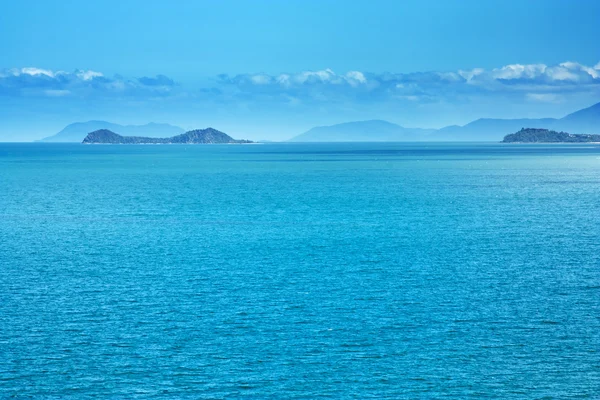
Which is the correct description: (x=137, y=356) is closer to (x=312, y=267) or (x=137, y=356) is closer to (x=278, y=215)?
(x=312, y=267)

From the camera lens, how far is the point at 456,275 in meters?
57.4

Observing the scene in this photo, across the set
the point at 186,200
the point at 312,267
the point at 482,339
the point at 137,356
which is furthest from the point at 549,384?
the point at 186,200

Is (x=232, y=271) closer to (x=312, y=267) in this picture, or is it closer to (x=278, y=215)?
(x=312, y=267)

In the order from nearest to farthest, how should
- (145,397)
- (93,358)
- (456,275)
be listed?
(145,397), (93,358), (456,275)

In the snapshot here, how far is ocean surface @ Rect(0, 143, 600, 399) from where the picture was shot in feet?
120

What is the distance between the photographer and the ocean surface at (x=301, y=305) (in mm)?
36531

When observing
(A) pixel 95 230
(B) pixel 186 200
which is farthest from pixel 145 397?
(B) pixel 186 200

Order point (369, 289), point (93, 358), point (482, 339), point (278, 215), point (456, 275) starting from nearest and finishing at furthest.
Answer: point (93, 358) < point (482, 339) < point (369, 289) < point (456, 275) < point (278, 215)

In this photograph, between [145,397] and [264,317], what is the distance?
12.7 m

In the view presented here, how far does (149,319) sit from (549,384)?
23.6 meters

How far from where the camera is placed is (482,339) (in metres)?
41.8

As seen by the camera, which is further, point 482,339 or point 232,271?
point 232,271

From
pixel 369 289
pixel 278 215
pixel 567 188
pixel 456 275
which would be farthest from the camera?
pixel 567 188

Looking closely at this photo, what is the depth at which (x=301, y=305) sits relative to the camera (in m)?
48.5
